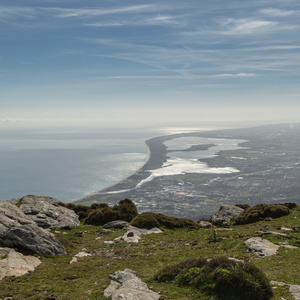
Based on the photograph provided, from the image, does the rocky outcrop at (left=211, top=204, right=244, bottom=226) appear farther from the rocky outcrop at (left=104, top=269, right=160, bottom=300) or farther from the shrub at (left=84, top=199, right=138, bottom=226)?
the rocky outcrop at (left=104, top=269, right=160, bottom=300)

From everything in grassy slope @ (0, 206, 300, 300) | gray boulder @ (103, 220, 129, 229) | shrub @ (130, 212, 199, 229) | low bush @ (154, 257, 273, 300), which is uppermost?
low bush @ (154, 257, 273, 300)

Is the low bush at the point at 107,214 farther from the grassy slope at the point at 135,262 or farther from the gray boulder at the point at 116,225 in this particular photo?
the grassy slope at the point at 135,262

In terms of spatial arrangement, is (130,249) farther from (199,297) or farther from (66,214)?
(66,214)

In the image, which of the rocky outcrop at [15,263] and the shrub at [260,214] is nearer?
the rocky outcrop at [15,263]

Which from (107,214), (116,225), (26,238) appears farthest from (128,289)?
(107,214)

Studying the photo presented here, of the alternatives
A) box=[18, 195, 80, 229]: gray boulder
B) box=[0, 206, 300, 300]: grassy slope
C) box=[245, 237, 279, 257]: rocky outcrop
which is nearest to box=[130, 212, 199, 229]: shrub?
box=[0, 206, 300, 300]: grassy slope

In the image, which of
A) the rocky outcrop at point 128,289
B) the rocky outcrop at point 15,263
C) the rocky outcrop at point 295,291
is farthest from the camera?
the rocky outcrop at point 15,263

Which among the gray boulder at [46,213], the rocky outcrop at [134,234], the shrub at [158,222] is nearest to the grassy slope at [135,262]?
the rocky outcrop at [134,234]
